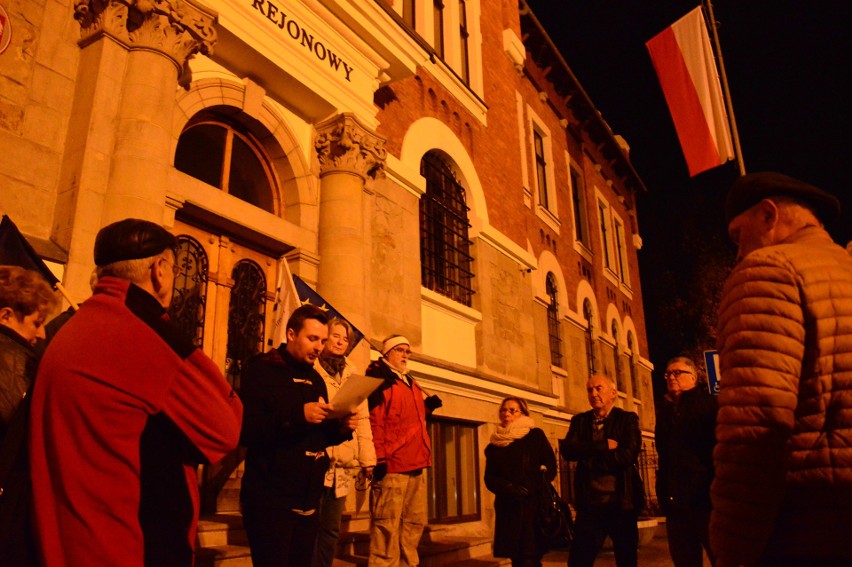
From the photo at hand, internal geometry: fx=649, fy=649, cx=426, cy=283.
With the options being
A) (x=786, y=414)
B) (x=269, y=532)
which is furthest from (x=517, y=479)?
(x=786, y=414)

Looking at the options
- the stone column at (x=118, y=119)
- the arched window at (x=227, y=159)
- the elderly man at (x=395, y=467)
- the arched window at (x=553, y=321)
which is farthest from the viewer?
the arched window at (x=553, y=321)

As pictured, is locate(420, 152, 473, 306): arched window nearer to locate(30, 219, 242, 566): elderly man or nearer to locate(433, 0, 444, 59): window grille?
locate(433, 0, 444, 59): window grille

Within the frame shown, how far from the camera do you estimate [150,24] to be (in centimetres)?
604

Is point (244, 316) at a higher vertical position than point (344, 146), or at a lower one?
lower

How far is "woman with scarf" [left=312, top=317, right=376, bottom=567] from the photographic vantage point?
477 cm

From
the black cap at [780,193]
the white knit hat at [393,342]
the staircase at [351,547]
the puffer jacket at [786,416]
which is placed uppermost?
the white knit hat at [393,342]

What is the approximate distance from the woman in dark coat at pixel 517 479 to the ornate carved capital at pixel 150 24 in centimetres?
470

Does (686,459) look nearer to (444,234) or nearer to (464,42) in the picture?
(444,234)

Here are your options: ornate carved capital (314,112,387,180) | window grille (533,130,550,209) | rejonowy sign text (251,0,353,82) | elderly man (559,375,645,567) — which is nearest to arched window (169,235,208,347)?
ornate carved capital (314,112,387,180)

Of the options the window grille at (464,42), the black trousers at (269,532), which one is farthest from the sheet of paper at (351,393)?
the window grille at (464,42)

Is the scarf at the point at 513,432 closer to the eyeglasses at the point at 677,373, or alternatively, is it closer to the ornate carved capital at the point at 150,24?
the eyeglasses at the point at 677,373

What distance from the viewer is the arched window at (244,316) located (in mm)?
7156

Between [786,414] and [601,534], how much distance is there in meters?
3.89

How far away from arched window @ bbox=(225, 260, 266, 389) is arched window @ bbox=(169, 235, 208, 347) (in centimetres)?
41
